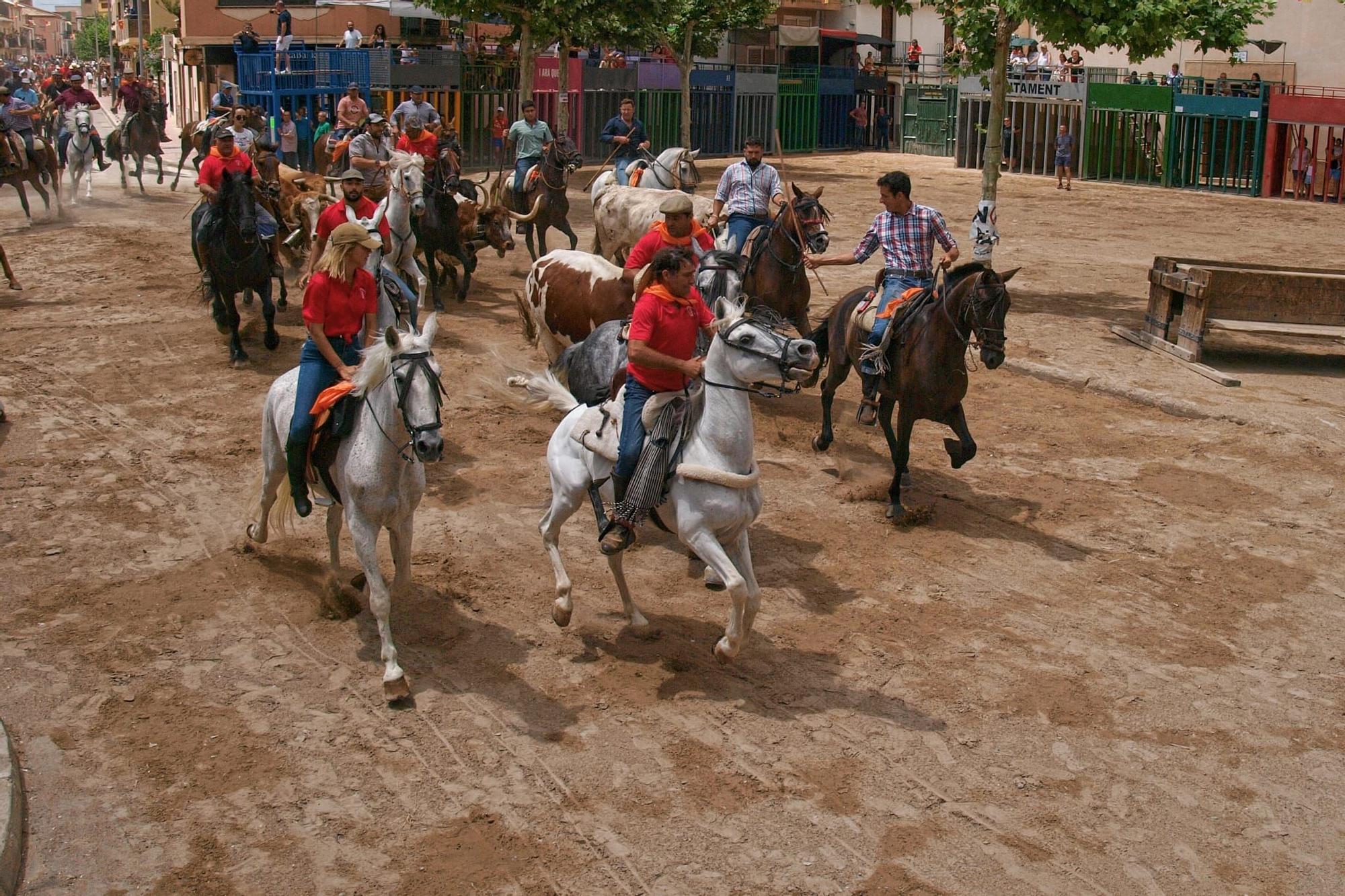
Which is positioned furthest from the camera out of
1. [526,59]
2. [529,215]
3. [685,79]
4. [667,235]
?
[685,79]

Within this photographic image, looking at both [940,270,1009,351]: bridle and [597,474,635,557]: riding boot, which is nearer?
[597,474,635,557]: riding boot

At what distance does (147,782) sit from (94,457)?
537cm

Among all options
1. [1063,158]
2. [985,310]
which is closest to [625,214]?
[985,310]

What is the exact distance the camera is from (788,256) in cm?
1229

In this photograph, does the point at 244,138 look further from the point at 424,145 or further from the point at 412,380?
the point at 412,380

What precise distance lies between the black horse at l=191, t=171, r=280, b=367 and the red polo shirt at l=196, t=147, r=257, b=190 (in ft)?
0.25

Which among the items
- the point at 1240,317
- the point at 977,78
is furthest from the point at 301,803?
the point at 977,78

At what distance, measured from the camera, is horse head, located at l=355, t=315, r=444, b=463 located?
6.81 m

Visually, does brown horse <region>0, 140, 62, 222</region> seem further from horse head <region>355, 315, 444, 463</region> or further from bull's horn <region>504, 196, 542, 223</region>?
Result: horse head <region>355, 315, 444, 463</region>

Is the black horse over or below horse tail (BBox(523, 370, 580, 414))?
over

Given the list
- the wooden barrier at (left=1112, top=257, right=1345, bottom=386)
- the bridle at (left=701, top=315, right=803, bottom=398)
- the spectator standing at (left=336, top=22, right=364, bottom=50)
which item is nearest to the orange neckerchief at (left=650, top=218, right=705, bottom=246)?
the bridle at (left=701, top=315, right=803, bottom=398)

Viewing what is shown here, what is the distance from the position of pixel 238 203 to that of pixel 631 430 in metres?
7.87

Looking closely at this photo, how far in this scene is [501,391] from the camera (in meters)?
13.0

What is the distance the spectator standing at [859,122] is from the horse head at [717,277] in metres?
33.3
